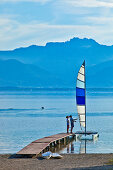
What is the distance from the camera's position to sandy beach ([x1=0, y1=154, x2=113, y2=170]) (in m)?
20.1

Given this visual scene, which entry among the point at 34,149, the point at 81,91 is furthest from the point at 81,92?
the point at 34,149

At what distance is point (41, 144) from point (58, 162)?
6.17m

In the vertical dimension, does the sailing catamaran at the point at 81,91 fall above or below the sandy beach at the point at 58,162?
above

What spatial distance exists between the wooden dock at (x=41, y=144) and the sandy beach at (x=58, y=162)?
32.3 inches

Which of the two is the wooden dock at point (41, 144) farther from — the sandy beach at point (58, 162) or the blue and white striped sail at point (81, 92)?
the blue and white striped sail at point (81, 92)

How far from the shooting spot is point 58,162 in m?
22.0

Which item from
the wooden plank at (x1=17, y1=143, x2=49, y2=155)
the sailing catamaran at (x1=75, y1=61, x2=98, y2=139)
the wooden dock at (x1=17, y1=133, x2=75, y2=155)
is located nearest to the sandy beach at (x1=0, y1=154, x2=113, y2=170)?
the wooden plank at (x1=17, y1=143, x2=49, y2=155)

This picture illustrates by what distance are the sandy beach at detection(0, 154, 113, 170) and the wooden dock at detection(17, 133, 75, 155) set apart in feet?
2.69

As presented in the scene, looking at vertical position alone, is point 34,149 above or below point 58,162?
above

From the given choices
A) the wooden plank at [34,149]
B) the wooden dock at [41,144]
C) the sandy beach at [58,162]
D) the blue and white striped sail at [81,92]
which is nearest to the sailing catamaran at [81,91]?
the blue and white striped sail at [81,92]

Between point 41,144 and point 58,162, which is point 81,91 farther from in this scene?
point 58,162

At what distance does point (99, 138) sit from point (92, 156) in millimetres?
11512

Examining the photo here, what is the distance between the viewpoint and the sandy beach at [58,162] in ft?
65.9

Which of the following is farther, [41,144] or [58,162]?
[41,144]
